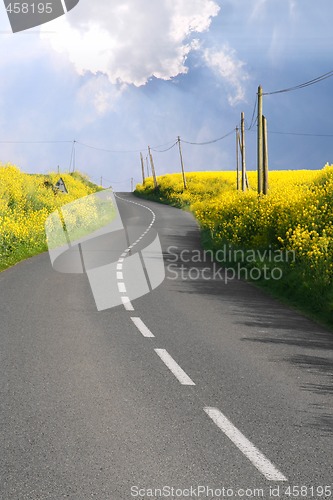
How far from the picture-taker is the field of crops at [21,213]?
21.1 metres

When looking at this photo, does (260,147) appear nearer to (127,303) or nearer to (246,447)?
(127,303)

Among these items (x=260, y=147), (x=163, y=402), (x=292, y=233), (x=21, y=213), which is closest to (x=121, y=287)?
(x=292, y=233)

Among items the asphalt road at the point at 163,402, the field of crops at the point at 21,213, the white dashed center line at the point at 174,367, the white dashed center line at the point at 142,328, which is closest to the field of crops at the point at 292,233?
the asphalt road at the point at 163,402

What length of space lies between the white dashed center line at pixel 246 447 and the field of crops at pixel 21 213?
13.7 meters

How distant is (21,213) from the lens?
1122 inches

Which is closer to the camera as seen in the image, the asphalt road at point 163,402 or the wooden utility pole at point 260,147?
the asphalt road at point 163,402

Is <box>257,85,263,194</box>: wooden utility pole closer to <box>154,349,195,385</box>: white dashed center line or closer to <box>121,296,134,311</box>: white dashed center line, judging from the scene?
<box>121,296,134,311</box>: white dashed center line

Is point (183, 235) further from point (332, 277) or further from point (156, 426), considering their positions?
point (156, 426)

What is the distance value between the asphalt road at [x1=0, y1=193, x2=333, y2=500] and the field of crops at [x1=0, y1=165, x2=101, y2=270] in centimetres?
974

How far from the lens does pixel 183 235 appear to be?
29109 mm

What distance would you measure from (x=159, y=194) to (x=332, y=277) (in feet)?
216

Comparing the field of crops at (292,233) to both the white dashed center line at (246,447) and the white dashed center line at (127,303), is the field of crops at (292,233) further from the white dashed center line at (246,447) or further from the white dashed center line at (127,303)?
the white dashed center line at (246,447)

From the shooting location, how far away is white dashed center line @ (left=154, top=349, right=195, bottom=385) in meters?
6.80

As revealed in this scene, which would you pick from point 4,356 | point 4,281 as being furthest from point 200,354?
point 4,281
